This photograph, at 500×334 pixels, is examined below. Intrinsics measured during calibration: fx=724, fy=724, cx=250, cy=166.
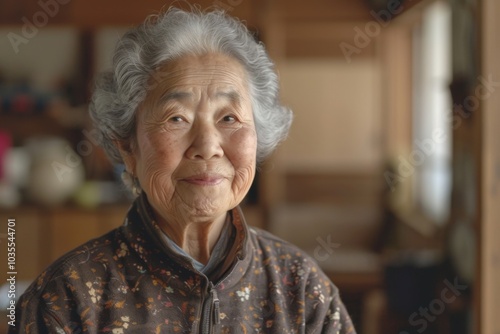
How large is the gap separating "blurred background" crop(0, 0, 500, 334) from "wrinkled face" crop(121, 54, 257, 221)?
89.7 inches

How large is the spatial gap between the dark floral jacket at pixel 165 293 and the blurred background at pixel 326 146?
7.19 ft

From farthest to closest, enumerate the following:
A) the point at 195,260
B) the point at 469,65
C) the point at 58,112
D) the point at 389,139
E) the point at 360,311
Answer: the point at 389,139
the point at 58,112
the point at 360,311
the point at 469,65
the point at 195,260

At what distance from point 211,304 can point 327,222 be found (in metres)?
3.97

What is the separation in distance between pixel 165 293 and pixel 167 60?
0.38 meters

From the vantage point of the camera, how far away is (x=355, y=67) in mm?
5770

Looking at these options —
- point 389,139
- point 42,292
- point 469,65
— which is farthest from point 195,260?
point 389,139

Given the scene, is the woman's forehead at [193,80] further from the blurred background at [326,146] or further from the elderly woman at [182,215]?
the blurred background at [326,146]

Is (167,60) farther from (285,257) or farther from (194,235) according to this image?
(285,257)

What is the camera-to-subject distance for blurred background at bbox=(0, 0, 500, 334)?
393 cm

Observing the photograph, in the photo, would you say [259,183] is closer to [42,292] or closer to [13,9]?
[13,9]
